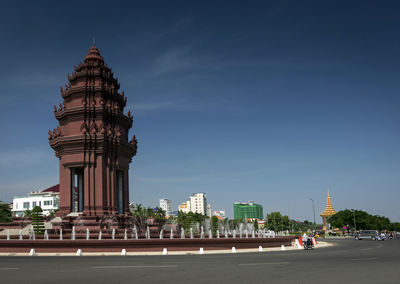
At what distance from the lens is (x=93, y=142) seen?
3825cm

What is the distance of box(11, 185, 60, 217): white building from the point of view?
142 m

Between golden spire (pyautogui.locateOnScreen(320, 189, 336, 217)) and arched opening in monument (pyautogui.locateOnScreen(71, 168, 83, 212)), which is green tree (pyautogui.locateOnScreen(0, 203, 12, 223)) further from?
golden spire (pyautogui.locateOnScreen(320, 189, 336, 217))

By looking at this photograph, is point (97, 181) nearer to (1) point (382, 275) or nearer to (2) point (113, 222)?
(2) point (113, 222)

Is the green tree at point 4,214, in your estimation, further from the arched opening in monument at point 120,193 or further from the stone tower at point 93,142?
the arched opening in monument at point 120,193

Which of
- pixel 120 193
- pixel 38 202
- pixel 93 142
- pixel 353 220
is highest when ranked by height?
pixel 93 142

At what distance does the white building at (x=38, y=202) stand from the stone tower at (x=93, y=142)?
10755 cm

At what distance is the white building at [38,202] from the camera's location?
14238 centimetres

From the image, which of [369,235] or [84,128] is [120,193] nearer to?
[84,128]

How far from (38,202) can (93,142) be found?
118672 mm

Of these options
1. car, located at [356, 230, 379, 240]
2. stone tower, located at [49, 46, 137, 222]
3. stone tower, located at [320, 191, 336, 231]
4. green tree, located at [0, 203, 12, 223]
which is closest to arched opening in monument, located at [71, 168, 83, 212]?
stone tower, located at [49, 46, 137, 222]

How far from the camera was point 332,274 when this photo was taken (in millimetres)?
13977

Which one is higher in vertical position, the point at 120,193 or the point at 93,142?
the point at 93,142

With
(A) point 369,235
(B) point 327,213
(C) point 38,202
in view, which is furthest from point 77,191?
(B) point 327,213

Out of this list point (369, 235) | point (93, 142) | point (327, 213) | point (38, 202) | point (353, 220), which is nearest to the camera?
point (93, 142)
